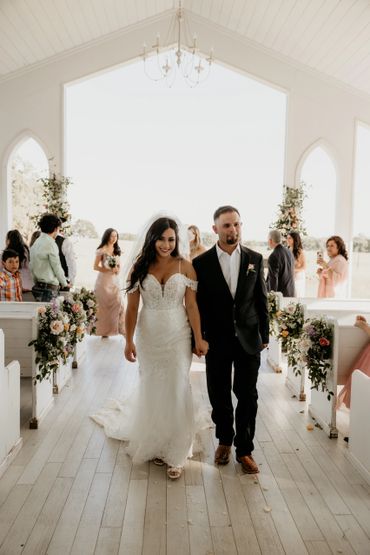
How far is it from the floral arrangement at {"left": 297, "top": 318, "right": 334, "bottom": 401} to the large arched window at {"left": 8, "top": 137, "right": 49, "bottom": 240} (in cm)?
733

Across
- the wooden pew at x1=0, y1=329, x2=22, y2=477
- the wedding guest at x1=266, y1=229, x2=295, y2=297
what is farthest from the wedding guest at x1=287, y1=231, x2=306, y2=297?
the wooden pew at x1=0, y1=329, x2=22, y2=477

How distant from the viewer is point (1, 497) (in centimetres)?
→ 303

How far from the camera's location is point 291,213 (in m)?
9.37

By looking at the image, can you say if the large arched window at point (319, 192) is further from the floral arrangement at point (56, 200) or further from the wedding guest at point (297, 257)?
the floral arrangement at point (56, 200)

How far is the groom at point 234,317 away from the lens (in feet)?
10.9

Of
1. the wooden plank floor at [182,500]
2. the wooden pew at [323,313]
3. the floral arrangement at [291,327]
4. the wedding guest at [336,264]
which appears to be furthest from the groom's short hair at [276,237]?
the wooden plank floor at [182,500]

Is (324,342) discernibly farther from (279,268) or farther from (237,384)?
(279,268)

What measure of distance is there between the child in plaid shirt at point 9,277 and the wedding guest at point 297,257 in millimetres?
3960

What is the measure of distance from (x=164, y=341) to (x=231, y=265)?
685 mm

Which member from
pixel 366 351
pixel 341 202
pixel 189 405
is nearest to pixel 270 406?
pixel 366 351

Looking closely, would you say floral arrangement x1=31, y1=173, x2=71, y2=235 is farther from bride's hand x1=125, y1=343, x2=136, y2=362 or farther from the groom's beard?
the groom's beard

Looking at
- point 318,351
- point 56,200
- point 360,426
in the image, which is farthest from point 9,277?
point 56,200

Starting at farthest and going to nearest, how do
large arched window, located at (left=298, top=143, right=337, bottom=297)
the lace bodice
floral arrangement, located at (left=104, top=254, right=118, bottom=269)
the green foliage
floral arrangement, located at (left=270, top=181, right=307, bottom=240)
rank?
the green foliage < large arched window, located at (left=298, top=143, right=337, bottom=297) < floral arrangement, located at (left=270, top=181, right=307, bottom=240) < floral arrangement, located at (left=104, top=254, right=118, bottom=269) < the lace bodice

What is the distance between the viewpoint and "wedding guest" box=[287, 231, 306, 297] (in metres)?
7.69
